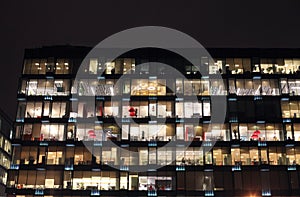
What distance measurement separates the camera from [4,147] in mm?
104562

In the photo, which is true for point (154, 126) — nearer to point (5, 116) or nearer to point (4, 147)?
point (4, 147)

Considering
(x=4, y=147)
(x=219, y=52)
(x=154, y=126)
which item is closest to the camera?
(x=154, y=126)

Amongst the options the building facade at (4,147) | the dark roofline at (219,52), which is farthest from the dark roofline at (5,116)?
the dark roofline at (219,52)

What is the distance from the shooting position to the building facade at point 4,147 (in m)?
102

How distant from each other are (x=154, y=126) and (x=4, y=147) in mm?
49259

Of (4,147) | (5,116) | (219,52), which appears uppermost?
(219,52)

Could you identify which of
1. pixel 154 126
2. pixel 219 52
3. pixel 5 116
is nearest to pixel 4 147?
pixel 5 116

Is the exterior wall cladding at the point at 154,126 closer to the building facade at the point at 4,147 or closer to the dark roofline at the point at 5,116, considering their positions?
the dark roofline at the point at 5,116

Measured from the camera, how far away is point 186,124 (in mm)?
72062

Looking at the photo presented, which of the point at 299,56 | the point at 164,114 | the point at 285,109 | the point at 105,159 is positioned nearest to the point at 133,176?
the point at 105,159

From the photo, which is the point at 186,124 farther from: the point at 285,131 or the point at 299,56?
the point at 299,56

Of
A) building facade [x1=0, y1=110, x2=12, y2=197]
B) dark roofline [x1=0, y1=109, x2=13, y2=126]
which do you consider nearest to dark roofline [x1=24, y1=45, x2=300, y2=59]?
dark roofline [x1=0, y1=109, x2=13, y2=126]

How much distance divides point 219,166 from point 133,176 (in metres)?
14.0

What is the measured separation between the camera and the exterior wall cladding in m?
68.2
